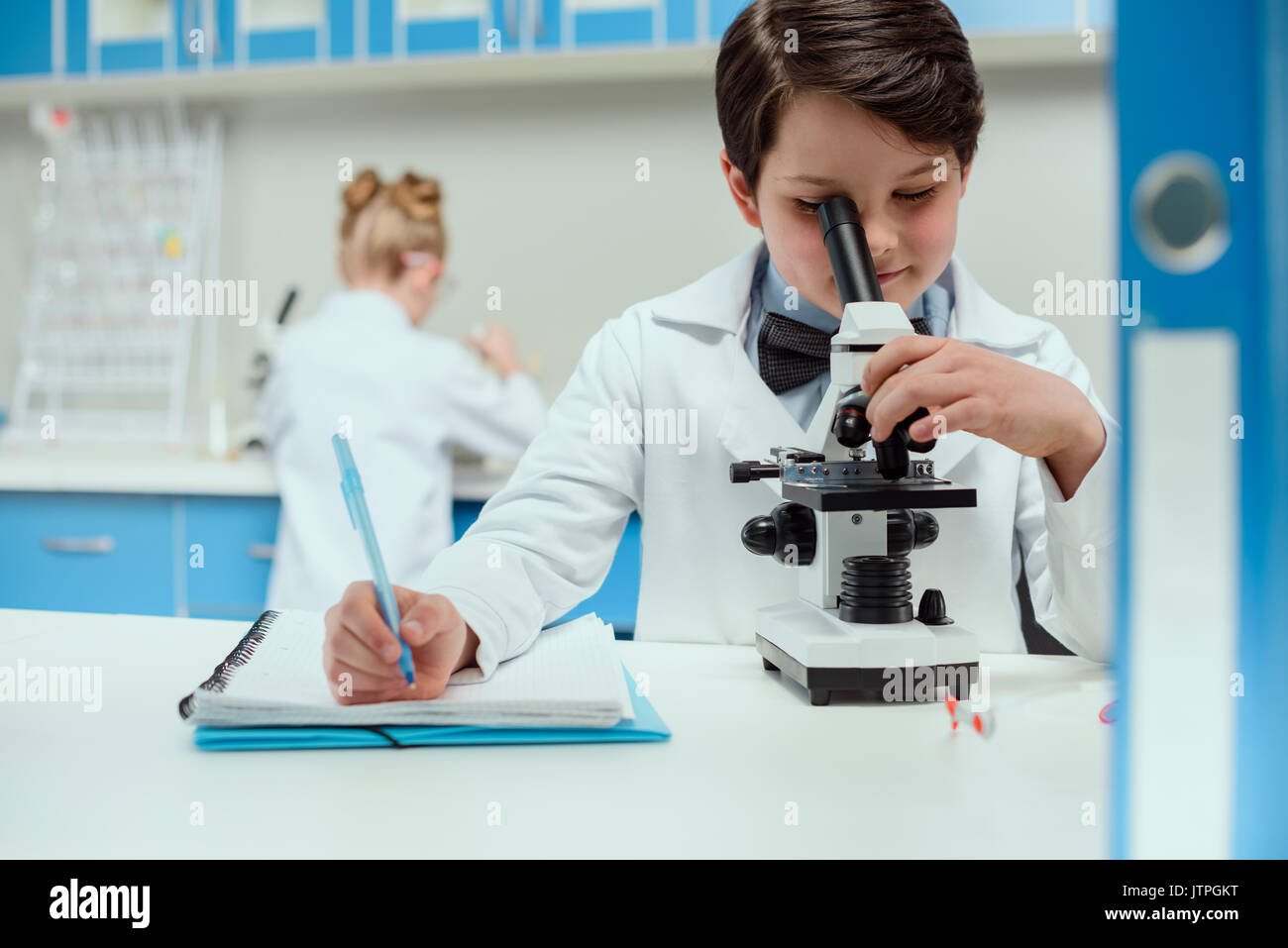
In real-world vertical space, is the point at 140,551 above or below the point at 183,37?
below

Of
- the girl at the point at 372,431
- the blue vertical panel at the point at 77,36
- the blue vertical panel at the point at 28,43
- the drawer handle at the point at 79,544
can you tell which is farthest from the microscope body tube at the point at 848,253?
the blue vertical panel at the point at 28,43

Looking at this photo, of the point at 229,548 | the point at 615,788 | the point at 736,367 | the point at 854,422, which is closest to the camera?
the point at 615,788

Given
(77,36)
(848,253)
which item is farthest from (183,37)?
(848,253)

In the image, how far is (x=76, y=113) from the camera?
8.98ft

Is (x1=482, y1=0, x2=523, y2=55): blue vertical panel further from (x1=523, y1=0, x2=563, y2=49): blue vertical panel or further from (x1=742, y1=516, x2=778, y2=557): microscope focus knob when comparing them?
(x1=742, y1=516, x2=778, y2=557): microscope focus knob

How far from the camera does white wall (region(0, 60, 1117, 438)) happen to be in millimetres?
2318

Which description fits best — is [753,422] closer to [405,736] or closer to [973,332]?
[973,332]

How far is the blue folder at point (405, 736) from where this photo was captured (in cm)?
63

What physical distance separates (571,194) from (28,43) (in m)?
1.30

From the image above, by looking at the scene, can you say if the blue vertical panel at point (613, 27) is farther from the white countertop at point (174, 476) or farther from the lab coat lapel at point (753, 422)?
the lab coat lapel at point (753, 422)

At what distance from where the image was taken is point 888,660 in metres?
0.71
